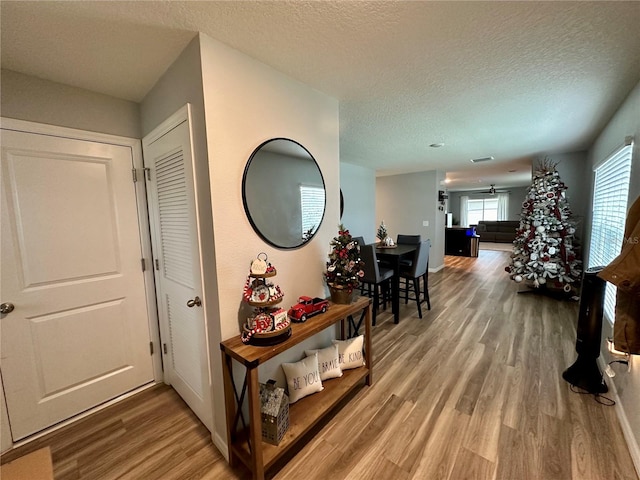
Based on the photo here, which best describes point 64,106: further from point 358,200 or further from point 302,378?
point 358,200

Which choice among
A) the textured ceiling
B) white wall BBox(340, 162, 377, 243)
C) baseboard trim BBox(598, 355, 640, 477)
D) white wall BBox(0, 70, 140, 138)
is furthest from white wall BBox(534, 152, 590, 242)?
white wall BBox(0, 70, 140, 138)

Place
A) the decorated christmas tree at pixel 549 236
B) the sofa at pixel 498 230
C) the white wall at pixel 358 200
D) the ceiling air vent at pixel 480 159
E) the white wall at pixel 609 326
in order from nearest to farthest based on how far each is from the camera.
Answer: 1. the white wall at pixel 609 326
2. the decorated christmas tree at pixel 549 236
3. the ceiling air vent at pixel 480 159
4. the white wall at pixel 358 200
5. the sofa at pixel 498 230

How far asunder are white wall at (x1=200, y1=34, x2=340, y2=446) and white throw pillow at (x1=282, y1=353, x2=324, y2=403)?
9 cm

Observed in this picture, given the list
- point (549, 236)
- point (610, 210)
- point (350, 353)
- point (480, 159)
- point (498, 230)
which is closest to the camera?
point (350, 353)

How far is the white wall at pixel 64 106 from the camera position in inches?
60.6

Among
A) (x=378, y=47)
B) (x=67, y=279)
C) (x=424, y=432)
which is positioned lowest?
(x=424, y=432)

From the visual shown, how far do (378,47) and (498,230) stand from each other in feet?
36.7

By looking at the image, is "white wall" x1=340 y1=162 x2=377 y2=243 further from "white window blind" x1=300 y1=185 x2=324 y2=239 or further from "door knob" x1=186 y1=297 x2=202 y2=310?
"door knob" x1=186 y1=297 x2=202 y2=310

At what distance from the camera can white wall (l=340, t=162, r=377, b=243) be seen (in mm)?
4676

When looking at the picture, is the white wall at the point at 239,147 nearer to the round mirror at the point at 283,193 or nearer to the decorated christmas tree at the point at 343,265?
the round mirror at the point at 283,193

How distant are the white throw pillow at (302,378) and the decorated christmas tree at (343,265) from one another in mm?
548

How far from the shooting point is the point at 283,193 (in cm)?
166

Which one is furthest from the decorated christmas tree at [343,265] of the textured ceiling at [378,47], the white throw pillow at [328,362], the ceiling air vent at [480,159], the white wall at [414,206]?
the white wall at [414,206]

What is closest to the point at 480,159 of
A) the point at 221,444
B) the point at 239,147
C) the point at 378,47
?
the point at 378,47
